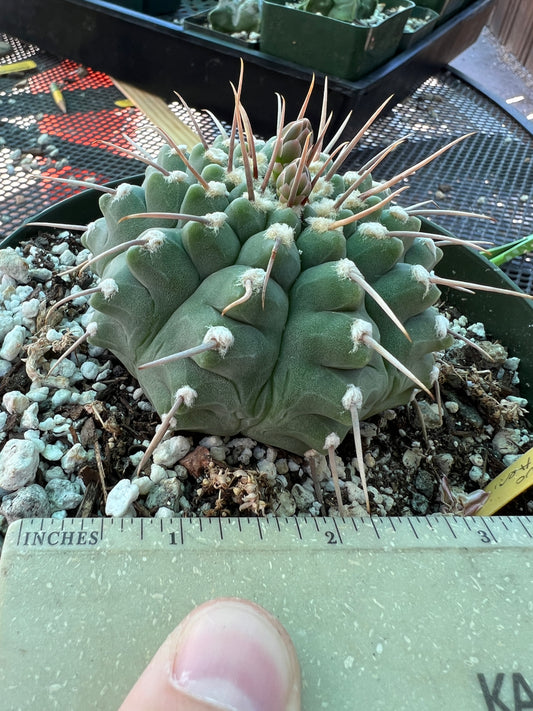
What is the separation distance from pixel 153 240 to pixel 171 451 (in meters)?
0.28

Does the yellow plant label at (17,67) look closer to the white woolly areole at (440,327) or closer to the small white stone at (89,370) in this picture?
the small white stone at (89,370)

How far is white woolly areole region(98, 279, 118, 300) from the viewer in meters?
0.65

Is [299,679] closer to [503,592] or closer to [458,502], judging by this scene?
[503,592]

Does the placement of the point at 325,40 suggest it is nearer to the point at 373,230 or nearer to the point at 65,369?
the point at 373,230

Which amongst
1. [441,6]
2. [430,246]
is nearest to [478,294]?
[430,246]

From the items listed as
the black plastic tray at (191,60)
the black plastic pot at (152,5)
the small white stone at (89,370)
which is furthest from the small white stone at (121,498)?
the black plastic pot at (152,5)

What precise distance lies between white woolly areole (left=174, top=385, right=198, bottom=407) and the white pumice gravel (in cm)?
13

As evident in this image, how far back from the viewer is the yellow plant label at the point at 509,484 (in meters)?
0.72

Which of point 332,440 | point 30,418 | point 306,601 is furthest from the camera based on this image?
point 30,418

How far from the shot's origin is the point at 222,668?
41cm

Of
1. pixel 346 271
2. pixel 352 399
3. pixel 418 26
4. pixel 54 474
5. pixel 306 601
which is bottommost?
pixel 54 474

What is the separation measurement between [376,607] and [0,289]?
79cm

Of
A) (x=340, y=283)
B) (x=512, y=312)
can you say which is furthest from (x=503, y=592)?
(x=512, y=312)

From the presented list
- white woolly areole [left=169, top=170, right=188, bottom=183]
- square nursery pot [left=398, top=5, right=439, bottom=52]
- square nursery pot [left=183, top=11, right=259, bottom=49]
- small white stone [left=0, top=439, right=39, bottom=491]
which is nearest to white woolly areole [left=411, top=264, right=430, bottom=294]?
white woolly areole [left=169, top=170, right=188, bottom=183]
